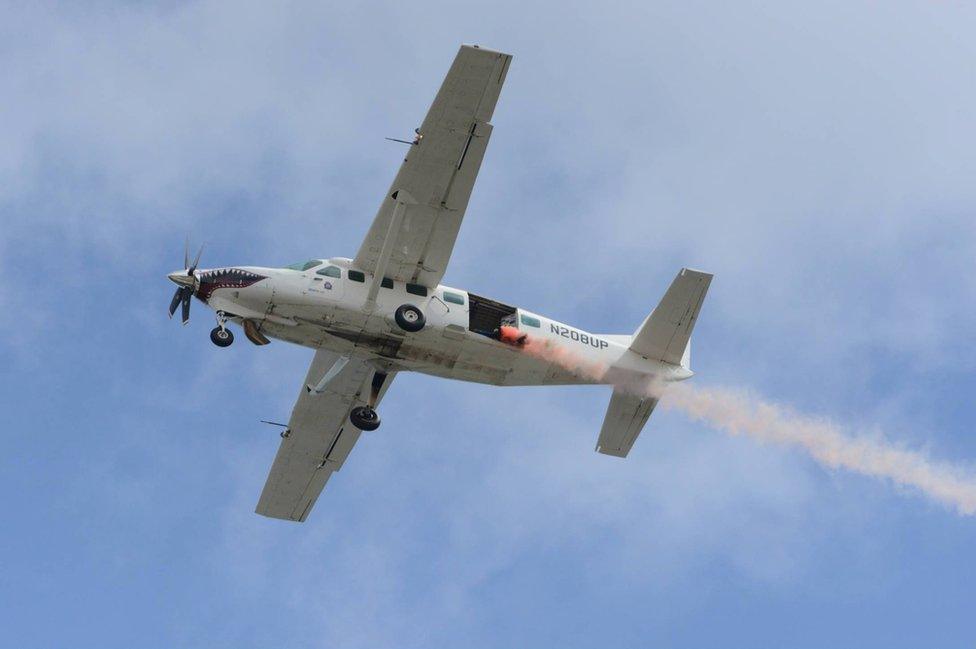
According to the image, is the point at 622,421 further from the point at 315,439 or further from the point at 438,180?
the point at 315,439

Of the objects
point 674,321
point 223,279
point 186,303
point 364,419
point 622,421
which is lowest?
point 364,419

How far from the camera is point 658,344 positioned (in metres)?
36.1

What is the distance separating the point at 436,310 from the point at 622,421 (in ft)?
19.4

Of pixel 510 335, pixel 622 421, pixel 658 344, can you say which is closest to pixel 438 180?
pixel 510 335

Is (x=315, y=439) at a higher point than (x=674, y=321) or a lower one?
lower

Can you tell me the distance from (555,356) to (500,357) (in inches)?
57.5

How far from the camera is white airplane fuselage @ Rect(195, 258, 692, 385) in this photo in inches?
1336

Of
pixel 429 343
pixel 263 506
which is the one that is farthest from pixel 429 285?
pixel 263 506

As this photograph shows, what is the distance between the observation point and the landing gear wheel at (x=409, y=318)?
112 feet

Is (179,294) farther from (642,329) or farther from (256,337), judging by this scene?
(642,329)

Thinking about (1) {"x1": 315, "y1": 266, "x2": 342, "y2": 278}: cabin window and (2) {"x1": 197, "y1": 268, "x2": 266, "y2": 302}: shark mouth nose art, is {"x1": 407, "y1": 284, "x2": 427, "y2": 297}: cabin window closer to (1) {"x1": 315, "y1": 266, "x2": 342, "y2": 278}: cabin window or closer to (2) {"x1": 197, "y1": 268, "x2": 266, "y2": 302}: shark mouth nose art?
(1) {"x1": 315, "y1": 266, "x2": 342, "y2": 278}: cabin window

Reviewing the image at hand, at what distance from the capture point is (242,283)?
111 ft

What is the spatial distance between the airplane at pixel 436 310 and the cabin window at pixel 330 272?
0.03 metres

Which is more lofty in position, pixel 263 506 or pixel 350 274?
pixel 350 274
